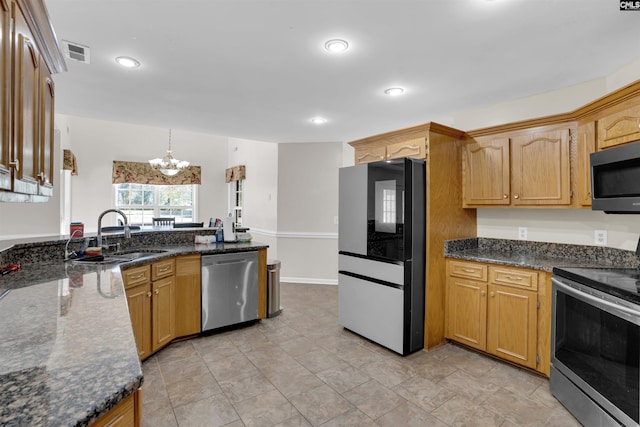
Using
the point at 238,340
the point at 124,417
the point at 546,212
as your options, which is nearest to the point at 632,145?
the point at 546,212

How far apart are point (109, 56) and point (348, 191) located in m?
2.26

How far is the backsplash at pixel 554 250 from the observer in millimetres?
2453

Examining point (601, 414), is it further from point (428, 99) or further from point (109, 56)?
point (109, 56)

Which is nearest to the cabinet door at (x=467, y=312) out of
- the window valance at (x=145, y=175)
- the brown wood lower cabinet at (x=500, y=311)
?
the brown wood lower cabinet at (x=500, y=311)

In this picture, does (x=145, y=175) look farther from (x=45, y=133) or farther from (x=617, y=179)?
(x=617, y=179)

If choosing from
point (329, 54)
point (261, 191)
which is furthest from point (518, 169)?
point (261, 191)

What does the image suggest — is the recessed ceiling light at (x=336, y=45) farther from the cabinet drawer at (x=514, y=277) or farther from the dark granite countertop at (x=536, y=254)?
the cabinet drawer at (x=514, y=277)

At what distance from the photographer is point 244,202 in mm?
6707

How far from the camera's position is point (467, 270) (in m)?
2.90

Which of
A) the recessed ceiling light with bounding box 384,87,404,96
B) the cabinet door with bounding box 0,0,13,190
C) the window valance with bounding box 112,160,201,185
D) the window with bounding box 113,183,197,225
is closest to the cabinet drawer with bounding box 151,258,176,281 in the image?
the cabinet door with bounding box 0,0,13,190

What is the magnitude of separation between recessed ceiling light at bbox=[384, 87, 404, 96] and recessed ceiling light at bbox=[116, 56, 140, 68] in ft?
6.77

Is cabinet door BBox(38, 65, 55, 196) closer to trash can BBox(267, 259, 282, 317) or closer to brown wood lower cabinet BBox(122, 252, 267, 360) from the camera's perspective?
brown wood lower cabinet BBox(122, 252, 267, 360)

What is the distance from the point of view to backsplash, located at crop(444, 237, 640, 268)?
8.05 ft

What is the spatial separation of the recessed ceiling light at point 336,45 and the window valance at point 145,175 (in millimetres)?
6092
